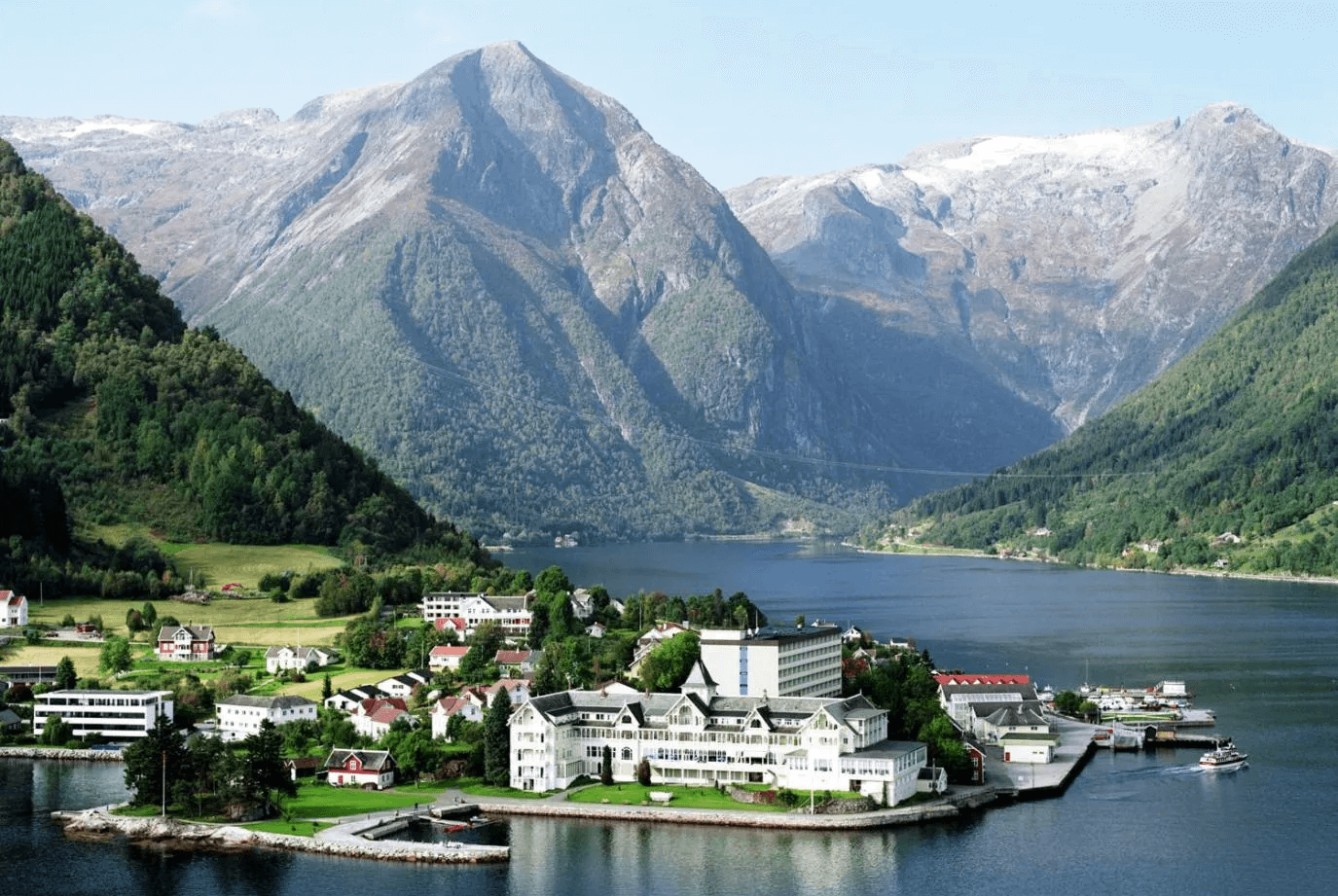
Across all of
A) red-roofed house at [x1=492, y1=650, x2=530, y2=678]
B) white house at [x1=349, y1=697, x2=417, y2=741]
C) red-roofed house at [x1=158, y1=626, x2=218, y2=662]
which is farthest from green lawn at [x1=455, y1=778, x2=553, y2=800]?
red-roofed house at [x1=158, y1=626, x2=218, y2=662]

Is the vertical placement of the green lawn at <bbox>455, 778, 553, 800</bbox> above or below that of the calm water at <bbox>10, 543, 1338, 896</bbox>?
above

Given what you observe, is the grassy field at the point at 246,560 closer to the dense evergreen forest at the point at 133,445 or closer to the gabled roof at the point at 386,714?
the dense evergreen forest at the point at 133,445

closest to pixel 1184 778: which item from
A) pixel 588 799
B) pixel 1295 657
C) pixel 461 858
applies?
pixel 588 799

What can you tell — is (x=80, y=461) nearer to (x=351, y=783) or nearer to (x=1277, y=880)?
(x=351, y=783)

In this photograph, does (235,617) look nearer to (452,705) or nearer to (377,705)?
(377,705)

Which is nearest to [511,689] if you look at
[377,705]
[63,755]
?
[377,705]

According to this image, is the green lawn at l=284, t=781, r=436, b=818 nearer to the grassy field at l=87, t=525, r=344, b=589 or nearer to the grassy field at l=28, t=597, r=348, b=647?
the grassy field at l=28, t=597, r=348, b=647
